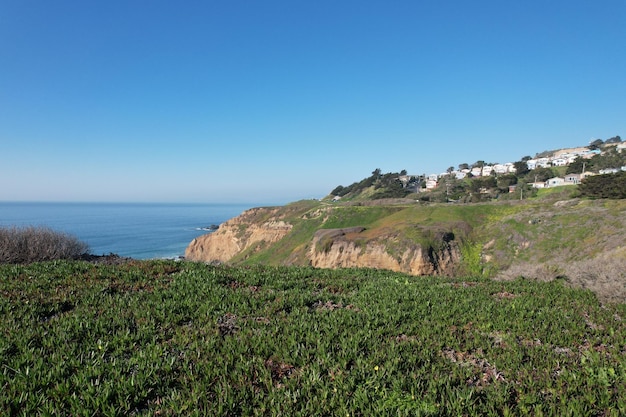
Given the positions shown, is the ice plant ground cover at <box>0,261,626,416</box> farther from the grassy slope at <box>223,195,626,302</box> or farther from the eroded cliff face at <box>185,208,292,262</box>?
the eroded cliff face at <box>185,208,292,262</box>

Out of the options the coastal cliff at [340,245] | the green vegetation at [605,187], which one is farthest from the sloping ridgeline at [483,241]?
the green vegetation at [605,187]

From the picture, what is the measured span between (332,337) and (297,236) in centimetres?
6020

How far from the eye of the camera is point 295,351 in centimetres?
557

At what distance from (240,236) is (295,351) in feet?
252

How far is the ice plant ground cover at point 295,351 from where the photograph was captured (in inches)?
166

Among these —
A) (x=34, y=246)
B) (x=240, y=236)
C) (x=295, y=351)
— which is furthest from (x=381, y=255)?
(x=240, y=236)

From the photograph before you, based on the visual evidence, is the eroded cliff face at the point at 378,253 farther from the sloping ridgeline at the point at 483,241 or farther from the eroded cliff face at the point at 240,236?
the eroded cliff face at the point at 240,236

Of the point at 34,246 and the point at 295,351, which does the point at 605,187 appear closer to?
the point at 295,351

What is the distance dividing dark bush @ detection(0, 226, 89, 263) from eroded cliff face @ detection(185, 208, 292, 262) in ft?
171

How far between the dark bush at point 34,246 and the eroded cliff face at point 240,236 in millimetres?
52141

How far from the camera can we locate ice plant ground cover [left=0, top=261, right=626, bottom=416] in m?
4.21

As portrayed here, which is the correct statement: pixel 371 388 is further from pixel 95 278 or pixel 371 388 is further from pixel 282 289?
pixel 95 278

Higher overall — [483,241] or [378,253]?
[483,241]

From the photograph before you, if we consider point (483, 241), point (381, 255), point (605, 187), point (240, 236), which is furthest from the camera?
point (240, 236)
